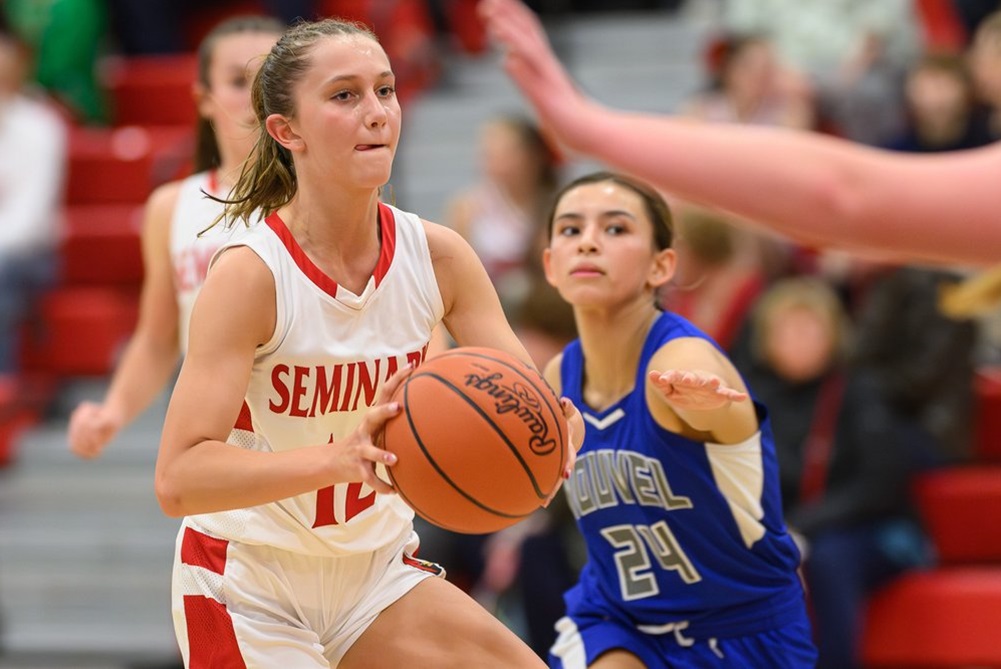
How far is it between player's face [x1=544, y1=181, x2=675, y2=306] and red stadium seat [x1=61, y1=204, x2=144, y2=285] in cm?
531

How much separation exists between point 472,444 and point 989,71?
15.5 feet

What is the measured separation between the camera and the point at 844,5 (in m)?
8.52

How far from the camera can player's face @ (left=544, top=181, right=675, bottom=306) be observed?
371 cm

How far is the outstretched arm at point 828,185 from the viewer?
5.00 ft

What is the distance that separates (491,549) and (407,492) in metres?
3.64

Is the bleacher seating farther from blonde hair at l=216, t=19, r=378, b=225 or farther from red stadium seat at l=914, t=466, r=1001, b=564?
blonde hair at l=216, t=19, r=378, b=225

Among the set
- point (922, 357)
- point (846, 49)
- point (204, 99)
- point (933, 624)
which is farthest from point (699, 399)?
point (846, 49)

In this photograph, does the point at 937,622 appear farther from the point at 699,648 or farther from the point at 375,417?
the point at 375,417

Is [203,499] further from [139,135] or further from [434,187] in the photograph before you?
[139,135]

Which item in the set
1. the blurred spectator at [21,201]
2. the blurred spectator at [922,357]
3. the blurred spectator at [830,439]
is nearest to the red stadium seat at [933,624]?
the blurred spectator at [830,439]

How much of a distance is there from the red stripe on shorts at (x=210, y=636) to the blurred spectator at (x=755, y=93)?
4960 mm

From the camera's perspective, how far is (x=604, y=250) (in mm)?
3732

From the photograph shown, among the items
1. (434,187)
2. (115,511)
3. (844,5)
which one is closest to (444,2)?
(434,187)

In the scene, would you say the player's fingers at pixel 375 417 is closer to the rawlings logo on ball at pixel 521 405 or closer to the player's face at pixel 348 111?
the rawlings logo on ball at pixel 521 405
